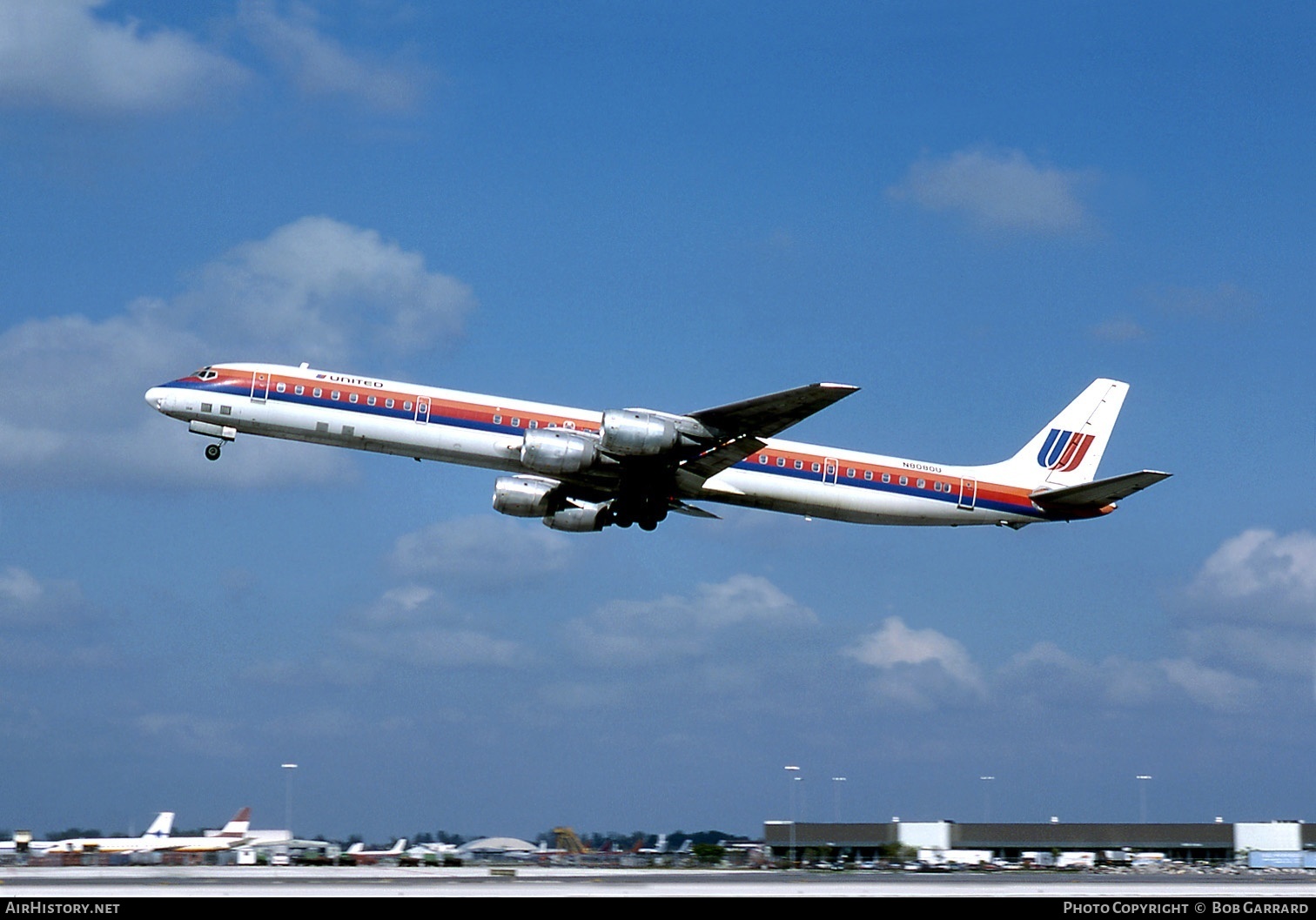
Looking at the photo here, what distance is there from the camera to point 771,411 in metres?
52.7

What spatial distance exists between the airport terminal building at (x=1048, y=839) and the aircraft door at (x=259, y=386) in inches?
2195

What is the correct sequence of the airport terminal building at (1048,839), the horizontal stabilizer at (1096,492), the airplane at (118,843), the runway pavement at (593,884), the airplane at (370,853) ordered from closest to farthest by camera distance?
the runway pavement at (593,884), the horizontal stabilizer at (1096,492), the airplane at (370,853), the airplane at (118,843), the airport terminal building at (1048,839)

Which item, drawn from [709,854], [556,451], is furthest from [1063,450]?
[709,854]

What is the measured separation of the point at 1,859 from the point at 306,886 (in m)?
35.1

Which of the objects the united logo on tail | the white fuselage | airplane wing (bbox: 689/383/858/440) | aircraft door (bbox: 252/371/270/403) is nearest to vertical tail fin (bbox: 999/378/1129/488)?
the united logo on tail

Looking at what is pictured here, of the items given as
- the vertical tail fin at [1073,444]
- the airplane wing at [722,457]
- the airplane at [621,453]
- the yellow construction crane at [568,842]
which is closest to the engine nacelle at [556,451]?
the airplane at [621,453]

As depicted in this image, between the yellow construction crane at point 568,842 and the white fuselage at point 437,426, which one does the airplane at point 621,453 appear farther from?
the yellow construction crane at point 568,842

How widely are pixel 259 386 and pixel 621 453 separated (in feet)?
45.4

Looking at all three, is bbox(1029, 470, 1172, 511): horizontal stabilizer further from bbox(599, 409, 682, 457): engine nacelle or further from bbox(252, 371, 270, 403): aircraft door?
bbox(252, 371, 270, 403): aircraft door

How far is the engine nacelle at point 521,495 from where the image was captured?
5841cm

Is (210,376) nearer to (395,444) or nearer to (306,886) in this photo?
(395,444)

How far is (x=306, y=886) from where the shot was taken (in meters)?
44.0
